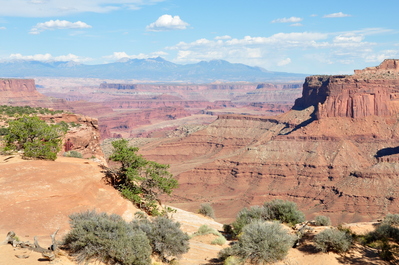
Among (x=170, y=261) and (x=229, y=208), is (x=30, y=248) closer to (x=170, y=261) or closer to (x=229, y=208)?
(x=170, y=261)

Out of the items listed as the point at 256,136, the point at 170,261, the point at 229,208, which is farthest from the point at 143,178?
the point at 256,136

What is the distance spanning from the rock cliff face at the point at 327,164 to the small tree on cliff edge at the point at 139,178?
42078 millimetres

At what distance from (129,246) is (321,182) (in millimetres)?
75719

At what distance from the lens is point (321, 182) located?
87.9m

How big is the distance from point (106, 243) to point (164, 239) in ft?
12.6

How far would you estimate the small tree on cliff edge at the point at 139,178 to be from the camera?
2914 centimetres

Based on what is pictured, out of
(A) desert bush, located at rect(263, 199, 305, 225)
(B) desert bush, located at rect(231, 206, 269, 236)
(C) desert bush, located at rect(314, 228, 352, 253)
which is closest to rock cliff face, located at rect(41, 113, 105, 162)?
(B) desert bush, located at rect(231, 206, 269, 236)

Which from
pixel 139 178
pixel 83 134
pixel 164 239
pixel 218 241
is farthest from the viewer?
pixel 83 134

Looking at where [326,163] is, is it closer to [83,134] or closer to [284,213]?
[83,134]

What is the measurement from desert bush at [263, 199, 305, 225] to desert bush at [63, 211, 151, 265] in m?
15.0

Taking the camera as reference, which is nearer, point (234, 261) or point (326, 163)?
point (234, 261)

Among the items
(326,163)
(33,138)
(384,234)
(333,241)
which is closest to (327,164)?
(326,163)

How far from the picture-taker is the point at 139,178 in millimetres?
29047

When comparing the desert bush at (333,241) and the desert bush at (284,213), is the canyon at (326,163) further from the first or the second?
the desert bush at (333,241)
